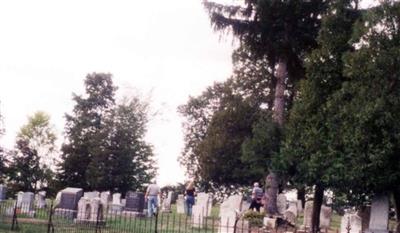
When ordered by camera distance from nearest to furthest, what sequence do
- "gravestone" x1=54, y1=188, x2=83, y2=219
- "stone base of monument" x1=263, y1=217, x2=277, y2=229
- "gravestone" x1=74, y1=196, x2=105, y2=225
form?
"stone base of monument" x1=263, y1=217, x2=277, y2=229 < "gravestone" x1=74, y1=196, x2=105, y2=225 < "gravestone" x1=54, y1=188, x2=83, y2=219

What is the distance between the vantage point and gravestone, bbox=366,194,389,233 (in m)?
16.9

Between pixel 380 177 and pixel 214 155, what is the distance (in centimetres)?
2413

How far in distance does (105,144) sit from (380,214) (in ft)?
103

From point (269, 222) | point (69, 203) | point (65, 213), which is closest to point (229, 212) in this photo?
point (269, 222)

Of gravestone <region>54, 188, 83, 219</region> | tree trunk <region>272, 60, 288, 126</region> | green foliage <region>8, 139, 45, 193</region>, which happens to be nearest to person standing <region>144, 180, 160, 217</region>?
gravestone <region>54, 188, 83, 219</region>

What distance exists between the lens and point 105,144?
45.0 m

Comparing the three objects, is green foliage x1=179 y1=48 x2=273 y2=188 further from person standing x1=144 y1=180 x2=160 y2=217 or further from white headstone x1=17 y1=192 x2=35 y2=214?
white headstone x1=17 y1=192 x2=35 y2=214

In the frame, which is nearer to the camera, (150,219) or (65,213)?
(150,219)

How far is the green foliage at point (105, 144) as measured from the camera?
4438cm

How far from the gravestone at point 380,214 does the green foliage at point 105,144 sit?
2950 centimetres

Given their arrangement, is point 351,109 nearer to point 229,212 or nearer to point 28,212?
point 229,212

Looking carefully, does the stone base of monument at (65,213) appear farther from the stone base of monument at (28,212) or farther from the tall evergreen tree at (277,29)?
the tall evergreen tree at (277,29)

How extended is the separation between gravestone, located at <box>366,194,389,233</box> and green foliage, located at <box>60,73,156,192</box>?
2950cm

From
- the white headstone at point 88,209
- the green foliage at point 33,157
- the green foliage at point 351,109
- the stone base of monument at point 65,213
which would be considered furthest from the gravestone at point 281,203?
the green foliage at point 33,157
